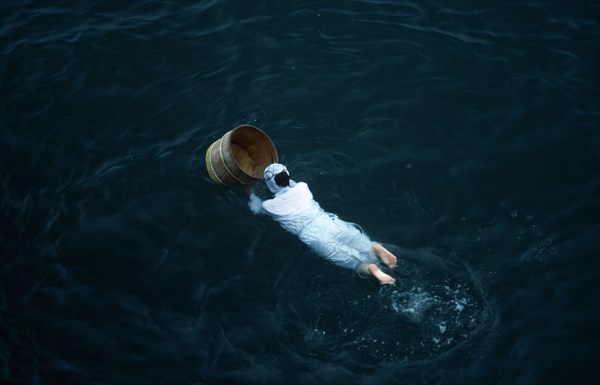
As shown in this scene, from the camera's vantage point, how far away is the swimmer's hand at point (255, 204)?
27.4ft

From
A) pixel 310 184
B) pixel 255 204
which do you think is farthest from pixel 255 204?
pixel 310 184

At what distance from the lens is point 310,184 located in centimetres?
906

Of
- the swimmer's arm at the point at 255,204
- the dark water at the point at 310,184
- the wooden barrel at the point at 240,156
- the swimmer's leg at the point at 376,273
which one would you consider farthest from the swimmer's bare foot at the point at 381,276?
the wooden barrel at the point at 240,156

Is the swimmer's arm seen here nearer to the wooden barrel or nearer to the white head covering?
the wooden barrel

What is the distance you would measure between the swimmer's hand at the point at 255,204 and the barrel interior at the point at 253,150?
0.31m

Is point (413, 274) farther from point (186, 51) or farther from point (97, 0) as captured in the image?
point (97, 0)

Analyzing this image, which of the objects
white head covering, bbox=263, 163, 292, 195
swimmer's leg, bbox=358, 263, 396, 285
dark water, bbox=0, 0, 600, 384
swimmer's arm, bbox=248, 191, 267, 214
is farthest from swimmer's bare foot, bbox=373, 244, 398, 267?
swimmer's arm, bbox=248, 191, 267, 214

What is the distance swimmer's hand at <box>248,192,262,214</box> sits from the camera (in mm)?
8359

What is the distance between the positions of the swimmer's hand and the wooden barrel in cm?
31

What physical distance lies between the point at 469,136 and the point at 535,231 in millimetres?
2121

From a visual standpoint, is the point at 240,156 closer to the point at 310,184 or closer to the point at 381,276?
the point at 310,184

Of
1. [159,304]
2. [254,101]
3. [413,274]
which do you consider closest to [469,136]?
[413,274]

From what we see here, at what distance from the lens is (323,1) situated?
38.9 ft

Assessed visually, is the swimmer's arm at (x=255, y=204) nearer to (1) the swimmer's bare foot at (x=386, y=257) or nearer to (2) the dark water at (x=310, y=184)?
(2) the dark water at (x=310, y=184)
